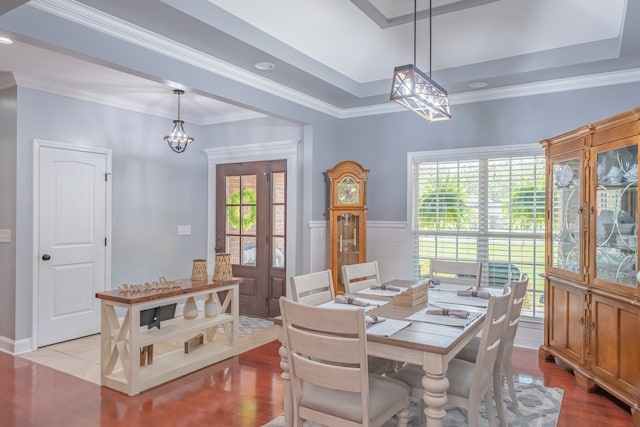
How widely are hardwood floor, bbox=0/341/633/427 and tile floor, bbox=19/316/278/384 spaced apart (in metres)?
0.11

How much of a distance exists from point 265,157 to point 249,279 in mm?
1589

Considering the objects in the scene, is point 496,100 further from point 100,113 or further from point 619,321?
point 100,113

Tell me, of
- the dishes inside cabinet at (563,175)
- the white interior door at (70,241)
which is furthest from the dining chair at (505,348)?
the white interior door at (70,241)

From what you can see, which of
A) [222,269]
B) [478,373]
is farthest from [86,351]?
[478,373]

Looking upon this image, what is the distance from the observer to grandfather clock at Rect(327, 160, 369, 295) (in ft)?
16.1

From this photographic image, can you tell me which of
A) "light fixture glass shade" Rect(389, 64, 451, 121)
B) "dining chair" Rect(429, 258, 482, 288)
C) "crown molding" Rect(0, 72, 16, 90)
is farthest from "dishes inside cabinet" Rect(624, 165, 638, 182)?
"crown molding" Rect(0, 72, 16, 90)

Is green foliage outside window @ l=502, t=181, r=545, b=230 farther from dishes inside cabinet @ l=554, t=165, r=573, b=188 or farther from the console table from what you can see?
the console table

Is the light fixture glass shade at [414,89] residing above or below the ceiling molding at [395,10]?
below

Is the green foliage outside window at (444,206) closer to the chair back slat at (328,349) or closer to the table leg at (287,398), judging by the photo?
the table leg at (287,398)

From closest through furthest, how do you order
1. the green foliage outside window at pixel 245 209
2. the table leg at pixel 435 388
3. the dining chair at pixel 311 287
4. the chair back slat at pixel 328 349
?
the chair back slat at pixel 328 349
the table leg at pixel 435 388
the dining chair at pixel 311 287
the green foliage outside window at pixel 245 209

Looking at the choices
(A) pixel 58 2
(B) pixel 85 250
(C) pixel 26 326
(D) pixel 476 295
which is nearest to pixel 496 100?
(D) pixel 476 295

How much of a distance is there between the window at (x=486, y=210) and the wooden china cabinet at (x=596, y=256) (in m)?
0.43

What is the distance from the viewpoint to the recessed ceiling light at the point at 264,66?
369 centimetres

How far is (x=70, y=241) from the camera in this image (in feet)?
15.1
